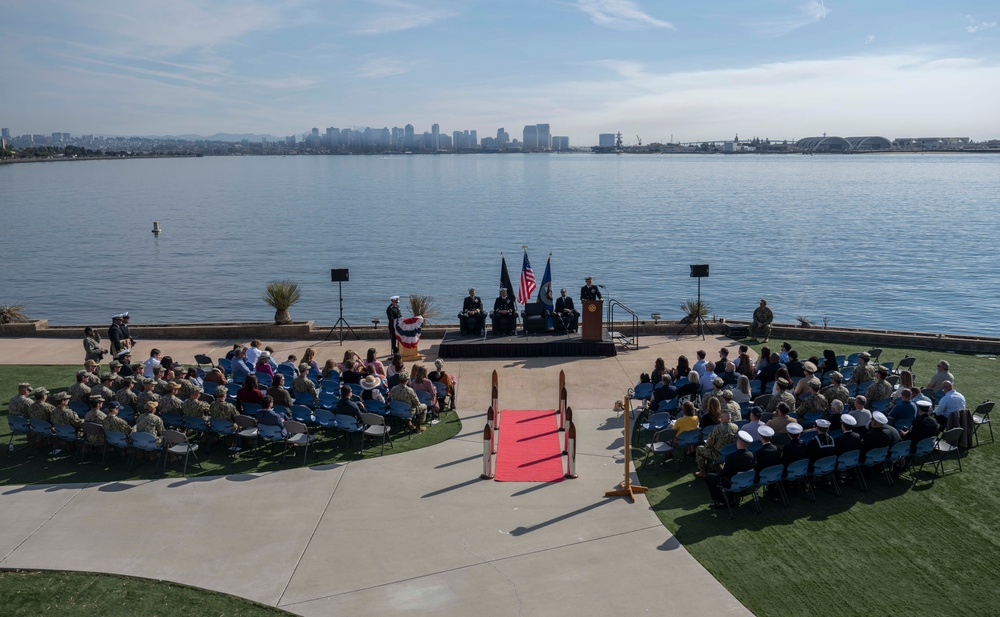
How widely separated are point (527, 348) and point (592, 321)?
174cm

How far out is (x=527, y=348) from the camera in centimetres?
2097

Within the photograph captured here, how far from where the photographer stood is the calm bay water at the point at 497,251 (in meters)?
48.3

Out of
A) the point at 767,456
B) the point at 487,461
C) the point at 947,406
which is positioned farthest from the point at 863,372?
the point at 487,461

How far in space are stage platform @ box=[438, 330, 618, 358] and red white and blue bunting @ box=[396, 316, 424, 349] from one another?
0.77 meters

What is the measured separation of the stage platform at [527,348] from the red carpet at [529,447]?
4.66 metres

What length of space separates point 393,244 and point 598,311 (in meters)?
54.0

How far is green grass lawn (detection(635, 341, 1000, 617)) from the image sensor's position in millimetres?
9477

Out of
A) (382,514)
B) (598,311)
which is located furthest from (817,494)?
(598,311)

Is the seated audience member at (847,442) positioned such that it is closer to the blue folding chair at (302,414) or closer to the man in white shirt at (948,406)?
the man in white shirt at (948,406)

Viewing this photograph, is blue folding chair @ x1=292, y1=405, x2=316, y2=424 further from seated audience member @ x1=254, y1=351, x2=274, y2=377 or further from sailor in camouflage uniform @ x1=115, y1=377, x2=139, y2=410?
sailor in camouflage uniform @ x1=115, y1=377, x2=139, y2=410

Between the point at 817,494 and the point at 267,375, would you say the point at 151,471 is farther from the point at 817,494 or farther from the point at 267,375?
the point at 817,494

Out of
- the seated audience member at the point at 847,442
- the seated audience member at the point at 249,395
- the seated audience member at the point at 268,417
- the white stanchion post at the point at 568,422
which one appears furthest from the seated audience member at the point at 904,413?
the seated audience member at the point at 249,395

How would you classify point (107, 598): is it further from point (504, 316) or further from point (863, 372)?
point (504, 316)

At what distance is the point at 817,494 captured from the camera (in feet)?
40.4
